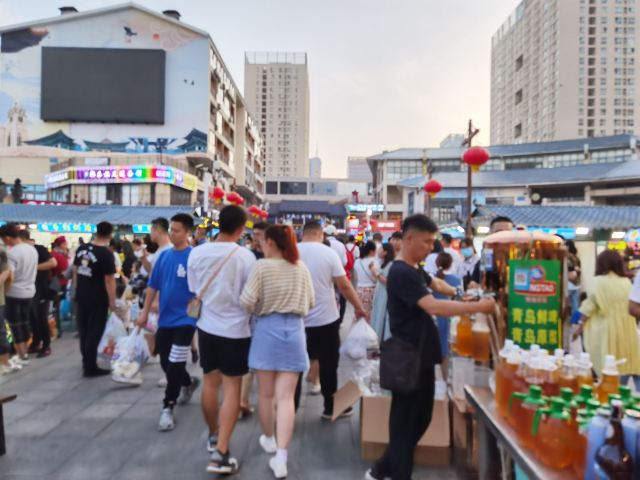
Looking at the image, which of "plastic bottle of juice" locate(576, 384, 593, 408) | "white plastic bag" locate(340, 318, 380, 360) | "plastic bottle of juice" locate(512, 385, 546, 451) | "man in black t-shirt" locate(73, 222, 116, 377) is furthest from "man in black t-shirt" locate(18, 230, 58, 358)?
"plastic bottle of juice" locate(576, 384, 593, 408)

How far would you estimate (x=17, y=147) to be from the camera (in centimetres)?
3934

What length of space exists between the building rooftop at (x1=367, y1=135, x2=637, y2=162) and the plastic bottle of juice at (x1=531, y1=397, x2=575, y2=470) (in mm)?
54103

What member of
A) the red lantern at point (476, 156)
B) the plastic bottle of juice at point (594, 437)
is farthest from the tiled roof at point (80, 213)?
the plastic bottle of juice at point (594, 437)

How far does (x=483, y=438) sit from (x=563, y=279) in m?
1.11

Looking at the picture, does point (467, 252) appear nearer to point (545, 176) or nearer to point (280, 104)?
point (545, 176)

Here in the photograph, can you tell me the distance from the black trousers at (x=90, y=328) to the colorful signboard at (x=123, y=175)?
2688cm

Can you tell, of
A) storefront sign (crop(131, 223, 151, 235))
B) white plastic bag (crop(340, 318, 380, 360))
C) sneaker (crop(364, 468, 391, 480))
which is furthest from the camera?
storefront sign (crop(131, 223, 151, 235))

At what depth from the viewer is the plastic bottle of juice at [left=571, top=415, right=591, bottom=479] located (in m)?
1.89

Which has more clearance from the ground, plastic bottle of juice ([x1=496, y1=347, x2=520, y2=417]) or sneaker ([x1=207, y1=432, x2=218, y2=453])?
plastic bottle of juice ([x1=496, y1=347, x2=520, y2=417])

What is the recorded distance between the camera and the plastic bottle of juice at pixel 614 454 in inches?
65.1

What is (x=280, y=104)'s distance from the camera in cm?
13425

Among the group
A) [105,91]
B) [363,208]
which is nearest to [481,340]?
[105,91]

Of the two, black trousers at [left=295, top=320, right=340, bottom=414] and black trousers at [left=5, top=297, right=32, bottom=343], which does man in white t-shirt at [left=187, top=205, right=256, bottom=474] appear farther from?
black trousers at [left=5, top=297, right=32, bottom=343]

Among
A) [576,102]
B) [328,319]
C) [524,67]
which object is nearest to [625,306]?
[328,319]
